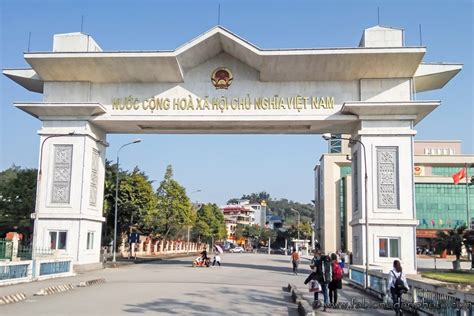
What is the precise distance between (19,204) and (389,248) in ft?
99.6

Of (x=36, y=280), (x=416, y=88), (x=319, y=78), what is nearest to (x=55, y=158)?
(x=36, y=280)

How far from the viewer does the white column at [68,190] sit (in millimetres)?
25219

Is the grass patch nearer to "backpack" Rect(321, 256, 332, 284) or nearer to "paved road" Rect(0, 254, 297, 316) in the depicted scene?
"paved road" Rect(0, 254, 297, 316)

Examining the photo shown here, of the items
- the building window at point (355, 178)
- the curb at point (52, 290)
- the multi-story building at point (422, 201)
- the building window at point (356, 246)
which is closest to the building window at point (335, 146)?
the multi-story building at point (422, 201)

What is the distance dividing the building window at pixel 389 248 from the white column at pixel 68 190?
14358 mm

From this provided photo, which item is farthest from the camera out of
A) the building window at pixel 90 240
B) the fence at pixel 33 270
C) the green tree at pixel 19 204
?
the green tree at pixel 19 204

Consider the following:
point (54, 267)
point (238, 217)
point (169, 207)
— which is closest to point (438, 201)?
point (169, 207)

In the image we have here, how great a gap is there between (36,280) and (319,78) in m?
15.8

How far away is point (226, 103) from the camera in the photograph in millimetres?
25984

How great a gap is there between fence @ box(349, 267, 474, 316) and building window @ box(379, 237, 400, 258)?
8.33m

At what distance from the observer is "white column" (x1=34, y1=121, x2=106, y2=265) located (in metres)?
25.2

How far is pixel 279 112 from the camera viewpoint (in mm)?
25734

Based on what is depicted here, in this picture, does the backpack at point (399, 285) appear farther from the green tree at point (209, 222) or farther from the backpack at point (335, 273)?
the green tree at point (209, 222)

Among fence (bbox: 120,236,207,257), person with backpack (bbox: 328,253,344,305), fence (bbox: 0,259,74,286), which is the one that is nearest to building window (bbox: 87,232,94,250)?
fence (bbox: 0,259,74,286)
